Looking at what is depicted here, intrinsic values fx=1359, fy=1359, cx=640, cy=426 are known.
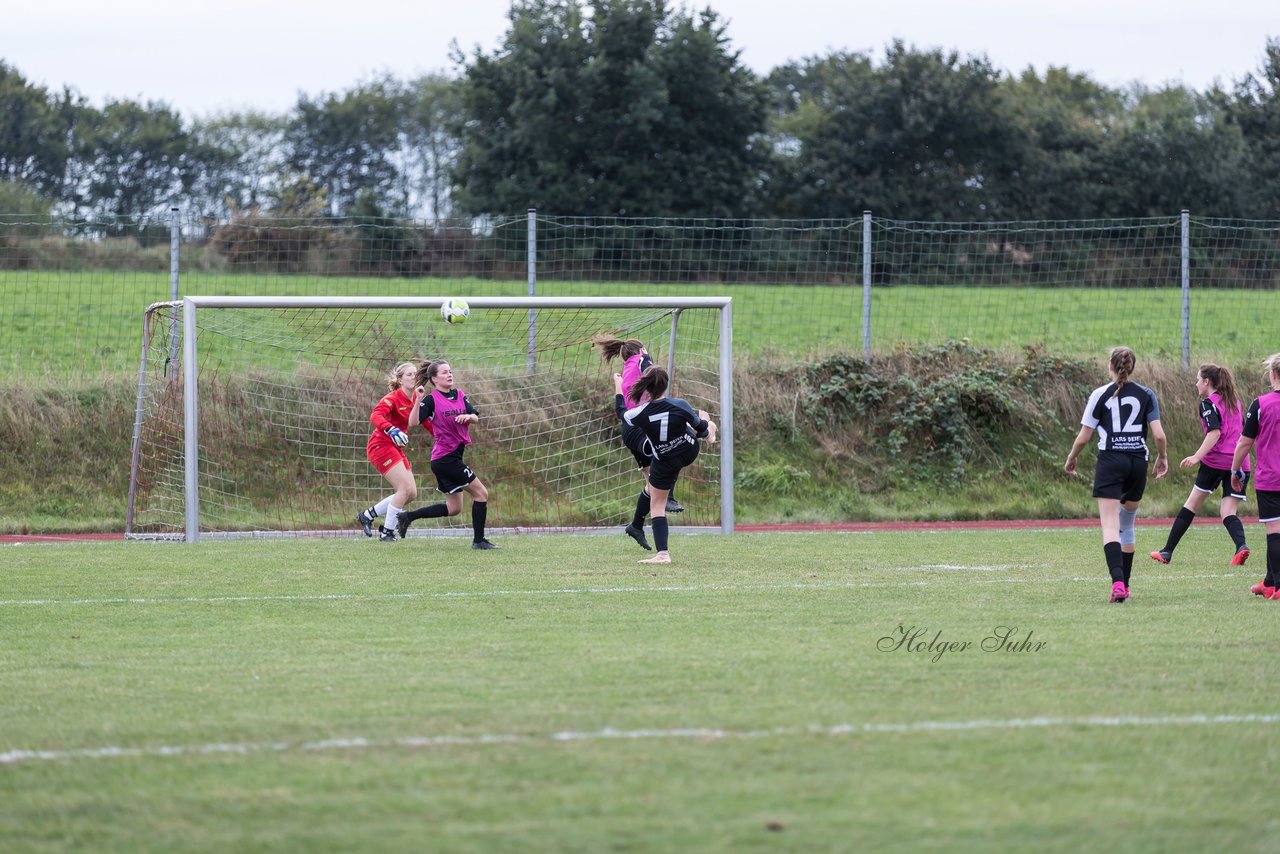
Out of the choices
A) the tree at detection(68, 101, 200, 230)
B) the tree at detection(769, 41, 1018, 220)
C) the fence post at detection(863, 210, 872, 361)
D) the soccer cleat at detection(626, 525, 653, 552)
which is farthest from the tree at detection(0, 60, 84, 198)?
the soccer cleat at detection(626, 525, 653, 552)

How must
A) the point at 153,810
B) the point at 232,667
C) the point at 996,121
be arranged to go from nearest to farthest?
the point at 153,810 → the point at 232,667 → the point at 996,121

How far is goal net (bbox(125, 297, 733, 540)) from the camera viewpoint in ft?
45.2

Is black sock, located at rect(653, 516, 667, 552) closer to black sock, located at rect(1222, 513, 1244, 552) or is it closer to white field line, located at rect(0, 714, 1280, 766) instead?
black sock, located at rect(1222, 513, 1244, 552)

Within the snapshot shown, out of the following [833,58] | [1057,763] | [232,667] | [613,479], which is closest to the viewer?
[1057,763]

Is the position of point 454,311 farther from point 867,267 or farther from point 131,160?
point 131,160

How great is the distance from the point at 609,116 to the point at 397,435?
89.8 ft

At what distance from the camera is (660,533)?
10.3 m

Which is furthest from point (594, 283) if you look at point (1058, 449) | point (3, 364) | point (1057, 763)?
point (1057, 763)

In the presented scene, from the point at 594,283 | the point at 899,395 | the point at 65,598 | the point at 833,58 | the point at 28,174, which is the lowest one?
the point at 65,598

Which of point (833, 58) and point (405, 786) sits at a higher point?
point (833, 58)

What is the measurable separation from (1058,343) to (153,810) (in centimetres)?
1611

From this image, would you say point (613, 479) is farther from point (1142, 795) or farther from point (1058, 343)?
point (1142, 795)

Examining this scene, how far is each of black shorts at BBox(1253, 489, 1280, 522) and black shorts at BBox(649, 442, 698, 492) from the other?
159 inches

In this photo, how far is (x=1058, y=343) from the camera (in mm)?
18266
